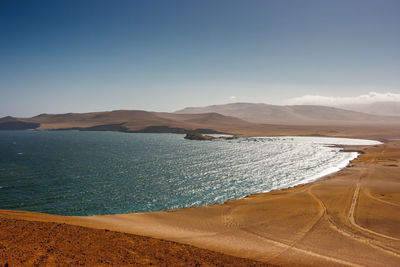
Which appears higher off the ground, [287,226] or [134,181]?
[287,226]

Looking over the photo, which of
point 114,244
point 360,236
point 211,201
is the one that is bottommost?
point 211,201

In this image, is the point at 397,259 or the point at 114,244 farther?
the point at 397,259

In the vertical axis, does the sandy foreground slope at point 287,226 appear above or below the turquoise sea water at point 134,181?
above

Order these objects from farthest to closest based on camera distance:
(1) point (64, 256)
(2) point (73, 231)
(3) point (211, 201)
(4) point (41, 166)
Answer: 1. (4) point (41, 166)
2. (3) point (211, 201)
3. (2) point (73, 231)
4. (1) point (64, 256)

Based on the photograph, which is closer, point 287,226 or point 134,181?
point 287,226

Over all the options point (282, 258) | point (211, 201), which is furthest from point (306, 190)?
point (282, 258)

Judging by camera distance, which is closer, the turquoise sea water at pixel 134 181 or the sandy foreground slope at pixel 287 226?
the sandy foreground slope at pixel 287 226

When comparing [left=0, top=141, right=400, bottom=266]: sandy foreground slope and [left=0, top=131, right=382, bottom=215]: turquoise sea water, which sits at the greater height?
[left=0, top=141, right=400, bottom=266]: sandy foreground slope

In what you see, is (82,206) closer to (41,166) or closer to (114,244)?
(114,244)
